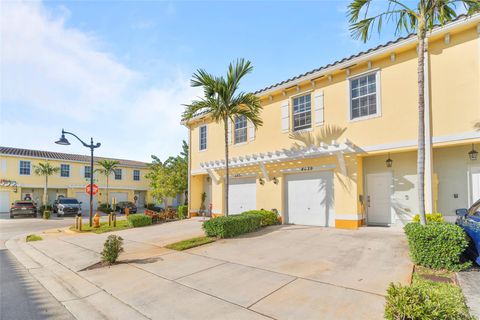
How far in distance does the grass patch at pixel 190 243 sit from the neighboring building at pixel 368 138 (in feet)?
14.7

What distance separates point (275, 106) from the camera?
13.5 metres

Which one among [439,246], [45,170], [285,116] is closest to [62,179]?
[45,170]

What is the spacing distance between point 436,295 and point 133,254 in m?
7.86

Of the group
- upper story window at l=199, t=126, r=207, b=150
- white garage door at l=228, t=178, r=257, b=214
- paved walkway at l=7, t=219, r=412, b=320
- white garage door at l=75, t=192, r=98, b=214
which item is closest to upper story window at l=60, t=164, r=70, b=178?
white garage door at l=75, t=192, r=98, b=214

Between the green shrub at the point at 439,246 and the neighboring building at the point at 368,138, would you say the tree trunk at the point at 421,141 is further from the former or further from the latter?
the neighboring building at the point at 368,138

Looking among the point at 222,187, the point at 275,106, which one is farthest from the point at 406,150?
the point at 222,187

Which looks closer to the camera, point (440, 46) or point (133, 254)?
point (133, 254)

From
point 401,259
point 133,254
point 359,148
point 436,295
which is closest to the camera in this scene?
point 436,295

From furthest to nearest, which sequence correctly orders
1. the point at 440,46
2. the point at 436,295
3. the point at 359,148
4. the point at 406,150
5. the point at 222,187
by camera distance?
the point at 222,187 < the point at 359,148 < the point at 406,150 < the point at 440,46 < the point at 436,295

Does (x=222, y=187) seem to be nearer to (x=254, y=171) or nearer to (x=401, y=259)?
(x=254, y=171)

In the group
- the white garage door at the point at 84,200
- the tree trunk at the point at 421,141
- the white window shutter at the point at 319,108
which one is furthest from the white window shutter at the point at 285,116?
the white garage door at the point at 84,200

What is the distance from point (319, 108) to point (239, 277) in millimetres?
8408

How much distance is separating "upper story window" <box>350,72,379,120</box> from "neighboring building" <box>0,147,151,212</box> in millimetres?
31509

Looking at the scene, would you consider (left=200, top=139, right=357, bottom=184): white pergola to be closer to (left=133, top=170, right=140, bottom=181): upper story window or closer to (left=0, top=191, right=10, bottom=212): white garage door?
(left=133, top=170, right=140, bottom=181): upper story window
